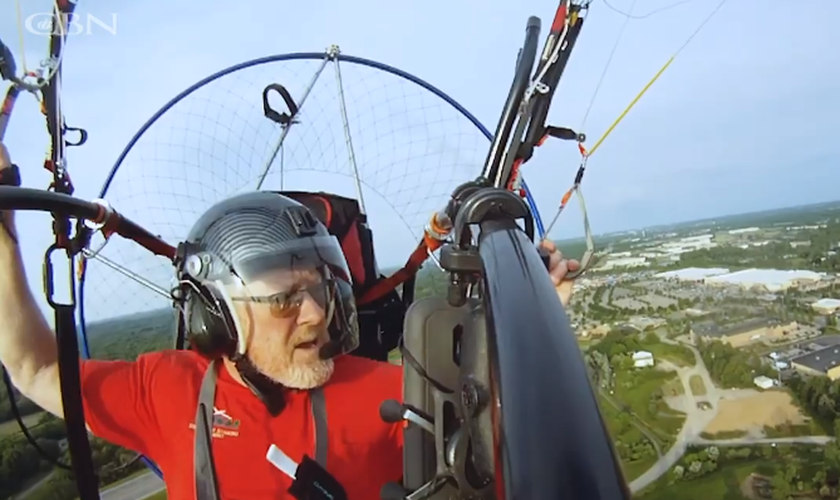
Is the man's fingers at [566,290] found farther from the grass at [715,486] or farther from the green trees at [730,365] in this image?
the green trees at [730,365]

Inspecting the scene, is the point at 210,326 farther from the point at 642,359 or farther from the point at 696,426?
the point at 696,426

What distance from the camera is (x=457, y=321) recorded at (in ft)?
3.32

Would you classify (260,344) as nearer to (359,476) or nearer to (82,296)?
(359,476)

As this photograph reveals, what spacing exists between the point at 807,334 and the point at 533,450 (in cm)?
1500

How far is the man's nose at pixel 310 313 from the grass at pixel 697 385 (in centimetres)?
1529

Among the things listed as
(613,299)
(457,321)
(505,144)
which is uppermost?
(505,144)

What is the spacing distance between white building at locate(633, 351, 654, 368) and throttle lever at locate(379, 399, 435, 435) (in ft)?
46.5

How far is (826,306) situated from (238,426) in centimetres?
1453

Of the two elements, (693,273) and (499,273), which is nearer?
(499,273)

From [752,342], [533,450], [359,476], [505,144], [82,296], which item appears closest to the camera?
[533,450]

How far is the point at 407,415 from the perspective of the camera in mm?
958

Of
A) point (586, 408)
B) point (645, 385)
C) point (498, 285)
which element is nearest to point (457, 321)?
point (498, 285)

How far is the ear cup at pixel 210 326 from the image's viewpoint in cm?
156

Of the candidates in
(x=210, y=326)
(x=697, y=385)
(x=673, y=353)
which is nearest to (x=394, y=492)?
(x=210, y=326)
